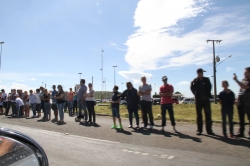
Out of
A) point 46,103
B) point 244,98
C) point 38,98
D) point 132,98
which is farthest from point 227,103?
point 38,98

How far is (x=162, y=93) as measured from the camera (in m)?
8.64

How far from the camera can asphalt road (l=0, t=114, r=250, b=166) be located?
16.6 feet

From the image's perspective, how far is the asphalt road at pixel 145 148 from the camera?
5.05 meters

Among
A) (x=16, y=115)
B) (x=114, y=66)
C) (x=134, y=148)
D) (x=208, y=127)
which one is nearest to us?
(x=134, y=148)

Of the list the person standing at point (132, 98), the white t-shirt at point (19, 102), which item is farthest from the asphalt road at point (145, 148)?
the white t-shirt at point (19, 102)

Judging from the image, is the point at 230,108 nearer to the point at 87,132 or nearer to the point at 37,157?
the point at 87,132

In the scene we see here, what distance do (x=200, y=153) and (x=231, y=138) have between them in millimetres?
1869

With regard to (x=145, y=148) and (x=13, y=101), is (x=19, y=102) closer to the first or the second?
(x=13, y=101)

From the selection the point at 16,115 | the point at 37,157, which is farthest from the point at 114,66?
the point at 37,157

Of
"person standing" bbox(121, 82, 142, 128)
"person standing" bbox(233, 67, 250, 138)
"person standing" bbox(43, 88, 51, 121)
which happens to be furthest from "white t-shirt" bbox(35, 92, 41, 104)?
"person standing" bbox(233, 67, 250, 138)

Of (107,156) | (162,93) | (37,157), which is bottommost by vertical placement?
(107,156)

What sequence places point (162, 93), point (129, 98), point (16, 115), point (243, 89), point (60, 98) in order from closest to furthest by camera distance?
point (243, 89), point (162, 93), point (129, 98), point (60, 98), point (16, 115)

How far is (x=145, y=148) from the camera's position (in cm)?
618

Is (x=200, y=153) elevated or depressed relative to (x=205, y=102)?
depressed
